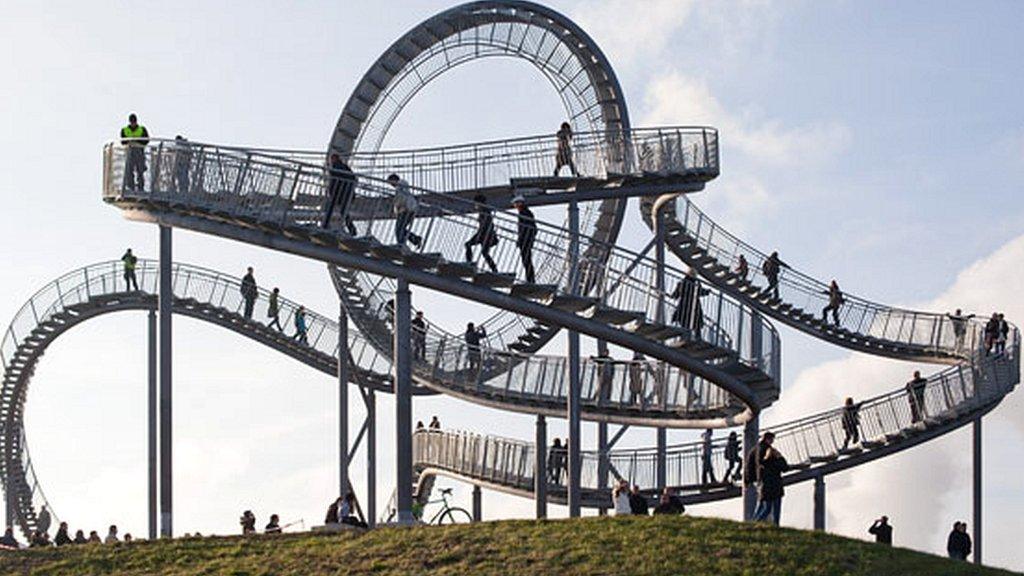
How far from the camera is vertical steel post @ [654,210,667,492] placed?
45.2 metres

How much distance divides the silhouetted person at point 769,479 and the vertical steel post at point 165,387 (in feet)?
39.6

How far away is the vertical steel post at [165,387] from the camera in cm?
4575

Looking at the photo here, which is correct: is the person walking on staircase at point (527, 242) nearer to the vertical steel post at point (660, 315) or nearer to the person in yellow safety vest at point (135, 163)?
the vertical steel post at point (660, 315)

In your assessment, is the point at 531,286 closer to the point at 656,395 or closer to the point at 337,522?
the point at 337,522

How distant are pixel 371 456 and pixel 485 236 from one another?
1517cm

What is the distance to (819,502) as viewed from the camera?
5447cm

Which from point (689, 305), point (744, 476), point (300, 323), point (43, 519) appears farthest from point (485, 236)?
point (43, 519)

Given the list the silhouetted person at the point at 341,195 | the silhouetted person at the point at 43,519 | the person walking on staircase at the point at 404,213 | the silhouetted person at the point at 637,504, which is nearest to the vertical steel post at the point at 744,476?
the silhouetted person at the point at 637,504

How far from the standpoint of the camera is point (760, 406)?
48.2 meters

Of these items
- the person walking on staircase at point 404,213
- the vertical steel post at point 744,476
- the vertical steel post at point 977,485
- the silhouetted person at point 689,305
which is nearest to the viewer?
the person walking on staircase at point 404,213

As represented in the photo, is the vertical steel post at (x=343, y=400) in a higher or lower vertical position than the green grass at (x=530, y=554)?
higher

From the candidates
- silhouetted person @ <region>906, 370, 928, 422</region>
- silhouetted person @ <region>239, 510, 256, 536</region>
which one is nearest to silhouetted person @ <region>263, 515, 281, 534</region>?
silhouetted person @ <region>239, 510, 256, 536</region>

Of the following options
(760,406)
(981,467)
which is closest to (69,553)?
(760,406)

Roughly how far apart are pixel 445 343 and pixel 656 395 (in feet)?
17.2
